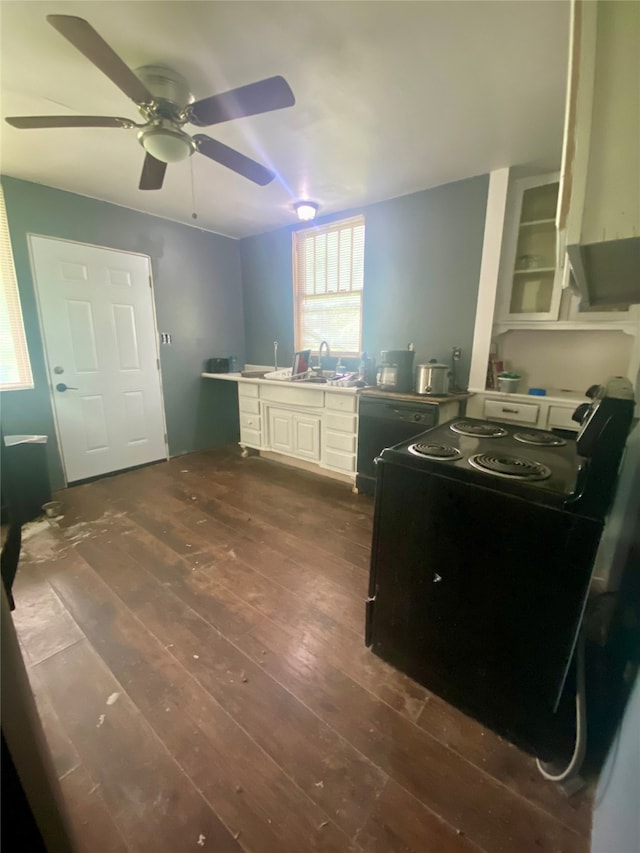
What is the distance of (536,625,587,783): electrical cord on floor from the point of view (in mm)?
1046

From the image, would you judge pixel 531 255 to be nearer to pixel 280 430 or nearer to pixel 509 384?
pixel 509 384

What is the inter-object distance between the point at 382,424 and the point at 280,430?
1229 millimetres

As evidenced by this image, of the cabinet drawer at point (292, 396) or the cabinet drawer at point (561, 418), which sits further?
the cabinet drawer at point (292, 396)

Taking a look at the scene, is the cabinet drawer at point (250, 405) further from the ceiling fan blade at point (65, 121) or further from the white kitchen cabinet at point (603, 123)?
the white kitchen cabinet at point (603, 123)

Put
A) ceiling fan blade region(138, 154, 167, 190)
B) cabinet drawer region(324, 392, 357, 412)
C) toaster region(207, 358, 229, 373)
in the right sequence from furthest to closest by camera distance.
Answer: toaster region(207, 358, 229, 373), cabinet drawer region(324, 392, 357, 412), ceiling fan blade region(138, 154, 167, 190)

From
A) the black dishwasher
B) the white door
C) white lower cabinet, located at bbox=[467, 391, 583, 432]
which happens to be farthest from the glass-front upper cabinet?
the white door

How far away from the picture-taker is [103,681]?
142cm

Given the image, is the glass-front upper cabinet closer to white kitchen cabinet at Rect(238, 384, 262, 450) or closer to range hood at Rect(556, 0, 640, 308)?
range hood at Rect(556, 0, 640, 308)

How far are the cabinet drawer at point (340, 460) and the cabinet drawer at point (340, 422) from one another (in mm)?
222

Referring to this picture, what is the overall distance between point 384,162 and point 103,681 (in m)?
3.33

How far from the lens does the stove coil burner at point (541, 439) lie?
147cm

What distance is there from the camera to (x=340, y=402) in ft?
10.2

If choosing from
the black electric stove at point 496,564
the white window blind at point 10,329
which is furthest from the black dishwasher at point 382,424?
the white window blind at point 10,329

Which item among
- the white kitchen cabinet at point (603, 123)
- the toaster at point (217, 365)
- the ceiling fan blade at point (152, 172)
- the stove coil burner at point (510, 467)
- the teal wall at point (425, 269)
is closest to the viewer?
the white kitchen cabinet at point (603, 123)
